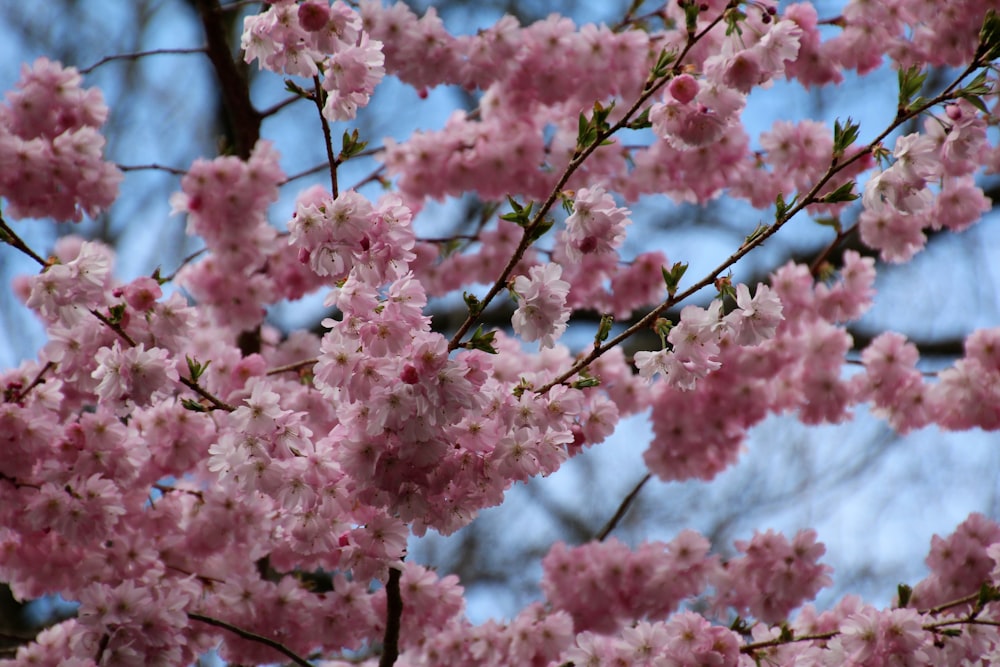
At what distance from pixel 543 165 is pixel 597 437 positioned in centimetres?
187

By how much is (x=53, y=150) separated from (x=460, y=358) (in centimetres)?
232

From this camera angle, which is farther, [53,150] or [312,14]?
[53,150]

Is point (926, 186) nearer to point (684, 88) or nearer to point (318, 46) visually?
point (684, 88)

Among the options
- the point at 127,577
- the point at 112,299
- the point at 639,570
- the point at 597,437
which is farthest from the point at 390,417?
the point at 639,570

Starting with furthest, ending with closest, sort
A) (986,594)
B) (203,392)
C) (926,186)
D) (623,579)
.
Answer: (623,579)
(986,594)
(926,186)
(203,392)

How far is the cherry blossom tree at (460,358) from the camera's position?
7.77ft

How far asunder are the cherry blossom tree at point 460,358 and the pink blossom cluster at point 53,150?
0.5 inches

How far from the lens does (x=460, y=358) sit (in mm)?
2275

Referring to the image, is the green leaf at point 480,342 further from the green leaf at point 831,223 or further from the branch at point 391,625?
the green leaf at point 831,223

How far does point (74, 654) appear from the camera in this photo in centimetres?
296

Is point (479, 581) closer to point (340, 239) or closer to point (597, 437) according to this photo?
point (597, 437)

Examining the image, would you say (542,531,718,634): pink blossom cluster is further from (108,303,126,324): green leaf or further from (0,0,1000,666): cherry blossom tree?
(108,303,126,324): green leaf

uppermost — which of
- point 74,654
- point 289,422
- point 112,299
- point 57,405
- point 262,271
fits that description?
point 262,271

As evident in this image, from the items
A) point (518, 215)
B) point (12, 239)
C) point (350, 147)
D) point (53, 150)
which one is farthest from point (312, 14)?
point (53, 150)
